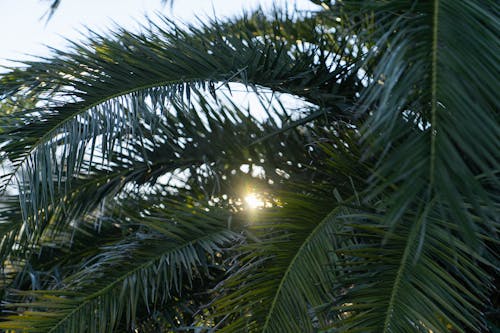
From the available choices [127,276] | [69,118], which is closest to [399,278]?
[127,276]

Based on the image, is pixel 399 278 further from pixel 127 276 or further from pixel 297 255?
pixel 127 276

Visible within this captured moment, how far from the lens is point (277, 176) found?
3.82 metres

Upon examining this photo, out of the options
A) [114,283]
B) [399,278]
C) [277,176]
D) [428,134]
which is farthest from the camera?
[277,176]

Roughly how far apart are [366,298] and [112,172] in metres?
2.32

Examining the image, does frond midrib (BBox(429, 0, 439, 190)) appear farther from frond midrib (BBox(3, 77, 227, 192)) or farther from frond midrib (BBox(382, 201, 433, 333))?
frond midrib (BBox(3, 77, 227, 192))

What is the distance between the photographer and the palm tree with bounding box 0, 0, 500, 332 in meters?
1.69

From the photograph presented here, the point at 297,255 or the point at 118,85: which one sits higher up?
the point at 118,85

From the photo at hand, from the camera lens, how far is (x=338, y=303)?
2395mm

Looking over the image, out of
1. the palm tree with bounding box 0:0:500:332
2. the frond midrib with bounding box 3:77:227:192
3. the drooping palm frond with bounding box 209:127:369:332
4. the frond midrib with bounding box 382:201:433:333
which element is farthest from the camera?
the frond midrib with bounding box 3:77:227:192

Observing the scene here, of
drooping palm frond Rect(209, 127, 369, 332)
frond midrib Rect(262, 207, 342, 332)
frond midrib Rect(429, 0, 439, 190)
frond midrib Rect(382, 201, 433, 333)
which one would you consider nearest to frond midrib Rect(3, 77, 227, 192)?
drooping palm frond Rect(209, 127, 369, 332)

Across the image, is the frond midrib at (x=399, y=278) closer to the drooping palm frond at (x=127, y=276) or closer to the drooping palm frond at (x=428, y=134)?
the drooping palm frond at (x=428, y=134)

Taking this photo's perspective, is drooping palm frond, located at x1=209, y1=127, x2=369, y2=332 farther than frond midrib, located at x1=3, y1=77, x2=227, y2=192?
No

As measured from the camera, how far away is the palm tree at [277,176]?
1693 mm

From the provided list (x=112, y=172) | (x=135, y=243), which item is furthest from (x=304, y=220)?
(x=112, y=172)
